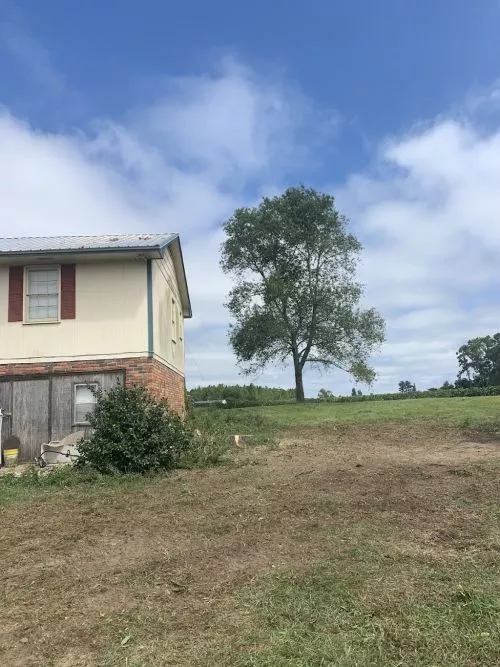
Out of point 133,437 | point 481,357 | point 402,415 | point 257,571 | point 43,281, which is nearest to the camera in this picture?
point 257,571

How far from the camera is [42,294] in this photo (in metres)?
13.3

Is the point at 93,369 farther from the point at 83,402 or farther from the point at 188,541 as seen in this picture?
the point at 188,541

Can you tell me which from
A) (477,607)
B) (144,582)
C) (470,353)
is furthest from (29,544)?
(470,353)

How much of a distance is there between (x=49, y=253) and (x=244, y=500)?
818cm

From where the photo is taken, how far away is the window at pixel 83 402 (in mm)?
12836

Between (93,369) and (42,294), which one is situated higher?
(42,294)

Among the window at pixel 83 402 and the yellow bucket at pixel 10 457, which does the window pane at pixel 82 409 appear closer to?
the window at pixel 83 402

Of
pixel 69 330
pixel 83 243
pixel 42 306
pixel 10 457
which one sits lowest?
pixel 10 457

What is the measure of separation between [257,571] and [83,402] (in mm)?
9147

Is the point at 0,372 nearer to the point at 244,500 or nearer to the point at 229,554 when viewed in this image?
the point at 244,500

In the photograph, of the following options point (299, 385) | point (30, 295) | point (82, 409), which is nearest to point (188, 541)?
point (82, 409)

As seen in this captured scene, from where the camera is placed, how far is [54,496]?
827cm

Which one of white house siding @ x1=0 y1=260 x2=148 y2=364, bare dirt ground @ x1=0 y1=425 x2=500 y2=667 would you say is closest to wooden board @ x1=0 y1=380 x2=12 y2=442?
white house siding @ x1=0 y1=260 x2=148 y2=364

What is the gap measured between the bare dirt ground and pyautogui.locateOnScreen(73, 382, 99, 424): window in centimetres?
398
